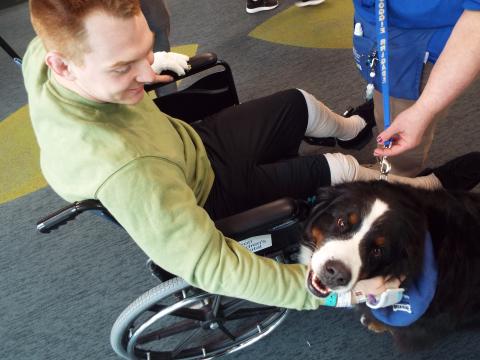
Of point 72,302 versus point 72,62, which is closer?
point 72,62

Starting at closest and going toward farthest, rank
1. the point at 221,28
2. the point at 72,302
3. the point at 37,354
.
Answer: the point at 37,354 < the point at 72,302 < the point at 221,28

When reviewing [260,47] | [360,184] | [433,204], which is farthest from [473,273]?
[260,47]

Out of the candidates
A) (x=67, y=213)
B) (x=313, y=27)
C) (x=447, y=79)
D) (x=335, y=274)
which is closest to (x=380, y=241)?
(x=335, y=274)

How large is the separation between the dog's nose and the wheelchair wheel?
0.35m

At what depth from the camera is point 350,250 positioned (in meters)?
0.97

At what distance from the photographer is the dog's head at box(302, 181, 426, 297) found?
96 cm

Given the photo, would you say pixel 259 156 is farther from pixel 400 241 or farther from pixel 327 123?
pixel 400 241

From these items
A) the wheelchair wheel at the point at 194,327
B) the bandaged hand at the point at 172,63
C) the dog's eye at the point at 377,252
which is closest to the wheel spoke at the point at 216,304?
the wheelchair wheel at the point at 194,327

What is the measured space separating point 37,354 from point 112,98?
47.4 inches

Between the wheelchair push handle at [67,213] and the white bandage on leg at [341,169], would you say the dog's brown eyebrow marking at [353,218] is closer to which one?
the white bandage on leg at [341,169]

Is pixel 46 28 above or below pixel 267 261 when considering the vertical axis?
above

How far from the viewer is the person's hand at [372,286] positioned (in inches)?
40.6

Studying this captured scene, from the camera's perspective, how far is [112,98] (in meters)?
0.86

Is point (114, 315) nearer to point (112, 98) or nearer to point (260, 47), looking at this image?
point (112, 98)
